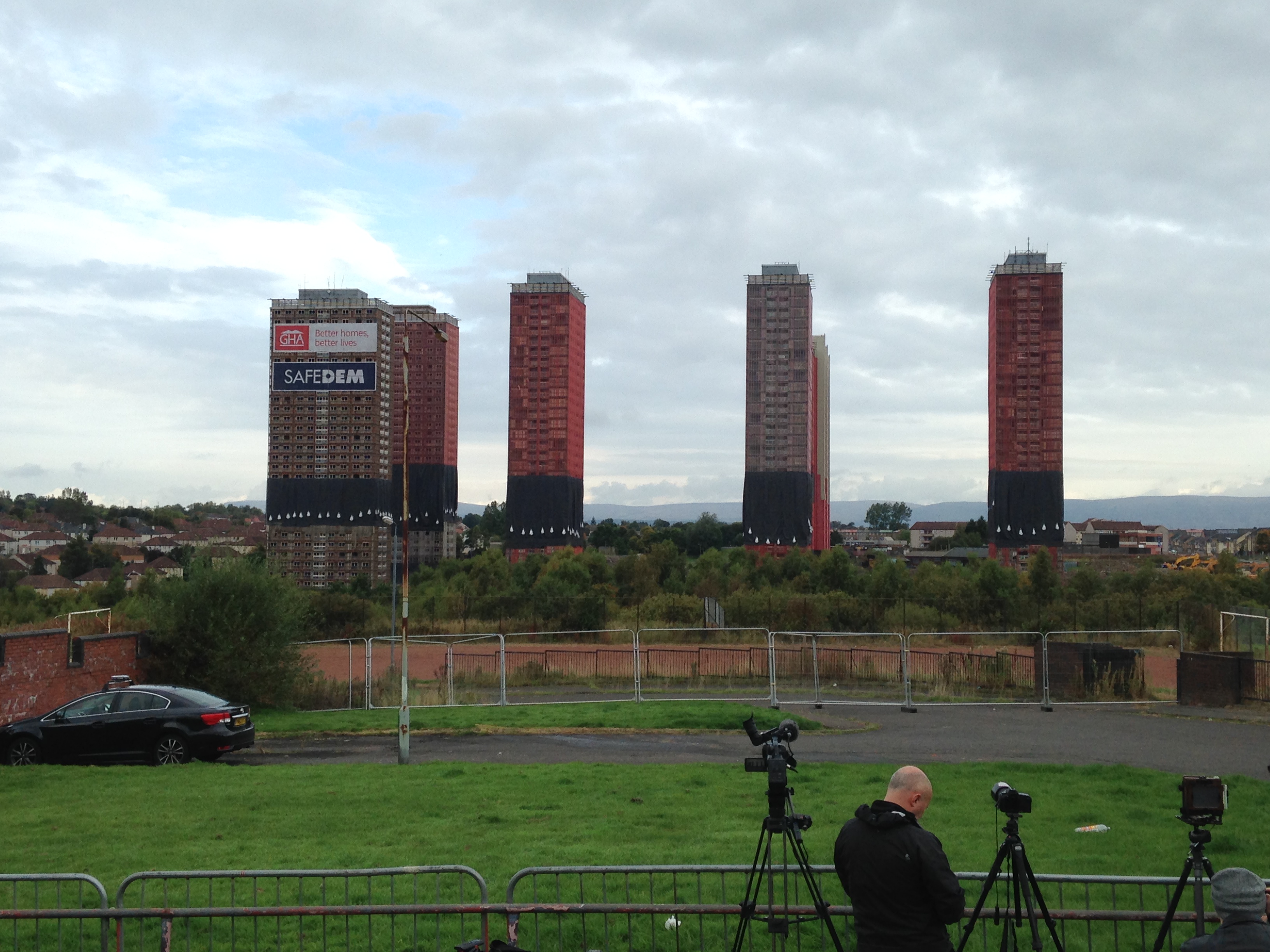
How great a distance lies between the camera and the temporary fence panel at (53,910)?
666 cm

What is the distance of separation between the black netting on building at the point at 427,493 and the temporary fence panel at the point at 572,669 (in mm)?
66351

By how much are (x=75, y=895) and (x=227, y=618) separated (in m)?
14.6

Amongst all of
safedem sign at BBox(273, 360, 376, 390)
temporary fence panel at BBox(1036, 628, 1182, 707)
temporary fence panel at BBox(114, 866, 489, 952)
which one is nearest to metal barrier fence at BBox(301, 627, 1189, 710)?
temporary fence panel at BBox(1036, 628, 1182, 707)

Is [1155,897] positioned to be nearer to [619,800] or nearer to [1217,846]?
[1217,846]

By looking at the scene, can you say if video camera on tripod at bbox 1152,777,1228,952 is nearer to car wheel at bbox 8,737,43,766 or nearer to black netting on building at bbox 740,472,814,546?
car wheel at bbox 8,737,43,766

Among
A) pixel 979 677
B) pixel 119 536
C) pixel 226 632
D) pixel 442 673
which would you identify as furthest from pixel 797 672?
pixel 119 536

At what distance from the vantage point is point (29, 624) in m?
29.1

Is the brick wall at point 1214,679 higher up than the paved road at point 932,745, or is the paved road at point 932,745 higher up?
the brick wall at point 1214,679

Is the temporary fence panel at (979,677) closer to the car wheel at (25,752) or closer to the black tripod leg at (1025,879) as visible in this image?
the car wheel at (25,752)

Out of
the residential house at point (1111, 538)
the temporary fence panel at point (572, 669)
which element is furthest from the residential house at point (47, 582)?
the residential house at point (1111, 538)

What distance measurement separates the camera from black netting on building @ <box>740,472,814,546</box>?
95062mm

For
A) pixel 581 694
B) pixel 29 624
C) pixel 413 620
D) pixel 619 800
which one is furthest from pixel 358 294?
pixel 619 800

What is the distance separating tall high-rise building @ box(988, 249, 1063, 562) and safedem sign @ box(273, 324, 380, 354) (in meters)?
56.2

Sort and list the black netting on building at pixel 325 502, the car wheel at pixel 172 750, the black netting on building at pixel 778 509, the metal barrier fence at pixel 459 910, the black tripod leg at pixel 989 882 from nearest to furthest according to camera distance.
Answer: the black tripod leg at pixel 989 882 < the metal barrier fence at pixel 459 910 < the car wheel at pixel 172 750 < the black netting on building at pixel 325 502 < the black netting on building at pixel 778 509
